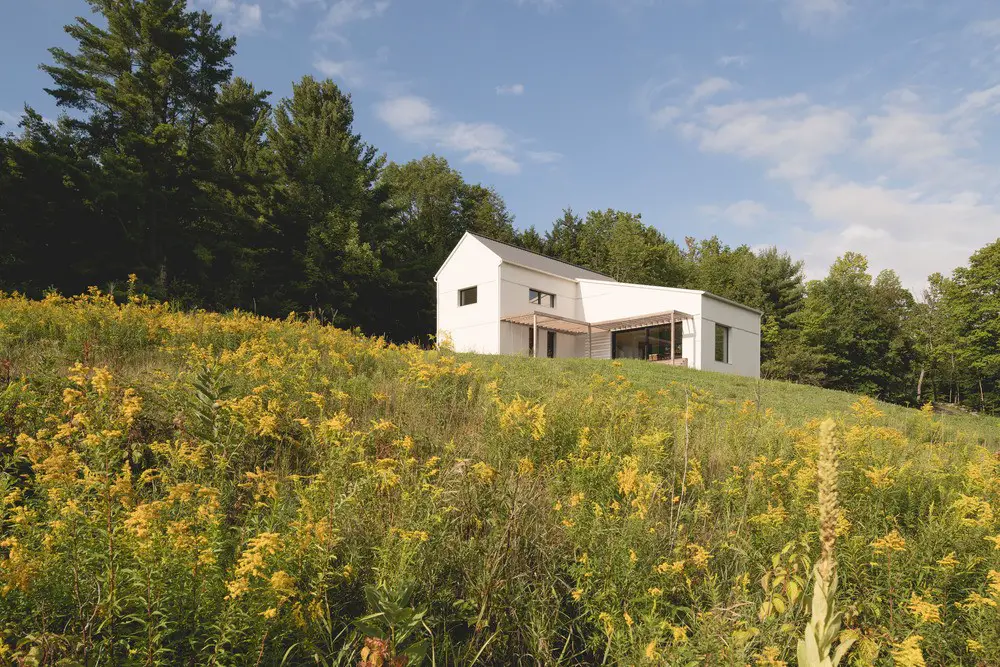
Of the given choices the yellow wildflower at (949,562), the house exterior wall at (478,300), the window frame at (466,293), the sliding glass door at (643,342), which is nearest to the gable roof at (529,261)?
the house exterior wall at (478,300)

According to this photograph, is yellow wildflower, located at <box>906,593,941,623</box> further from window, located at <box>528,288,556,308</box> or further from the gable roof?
window, located at <box>528,288,556,308</box>

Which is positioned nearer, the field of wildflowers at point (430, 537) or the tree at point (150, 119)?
the field of wildflowers at point (430, 537)

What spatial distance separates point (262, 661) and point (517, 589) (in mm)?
1308

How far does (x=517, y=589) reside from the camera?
10.7 ft

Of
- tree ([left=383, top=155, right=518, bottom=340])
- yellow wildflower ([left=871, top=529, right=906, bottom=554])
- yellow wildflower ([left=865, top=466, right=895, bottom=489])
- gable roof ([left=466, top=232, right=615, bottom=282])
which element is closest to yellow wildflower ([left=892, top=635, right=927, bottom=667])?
yellow wildflower ([left=871, top=529, right=906, bottom=554])

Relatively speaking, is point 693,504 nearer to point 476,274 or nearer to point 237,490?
point 237,490

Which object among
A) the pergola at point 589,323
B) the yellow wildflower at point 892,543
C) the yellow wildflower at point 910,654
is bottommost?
the yellow wildflower at point 910,654

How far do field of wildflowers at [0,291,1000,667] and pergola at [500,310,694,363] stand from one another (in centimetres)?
1968

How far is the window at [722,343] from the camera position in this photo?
89.2 feet

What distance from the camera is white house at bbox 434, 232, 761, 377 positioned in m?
26.1

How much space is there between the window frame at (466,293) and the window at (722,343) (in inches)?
435

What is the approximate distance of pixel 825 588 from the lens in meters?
1.02

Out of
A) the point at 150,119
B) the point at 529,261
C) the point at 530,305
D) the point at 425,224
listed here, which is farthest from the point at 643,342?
the point at 150,119

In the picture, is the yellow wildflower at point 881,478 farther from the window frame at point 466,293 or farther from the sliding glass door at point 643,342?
the sliding glass door at point 643,342
